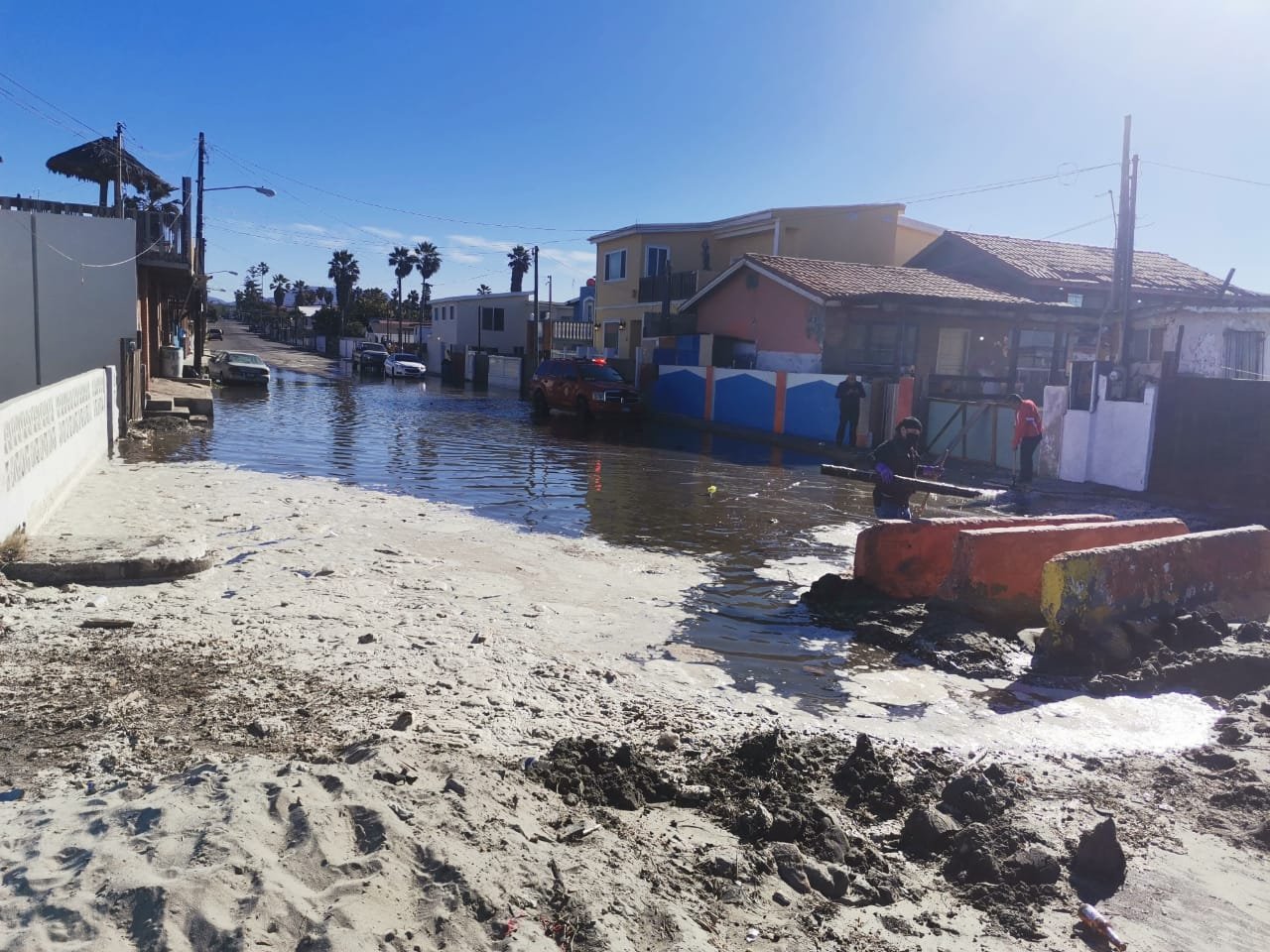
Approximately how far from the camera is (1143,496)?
15516 millimetres

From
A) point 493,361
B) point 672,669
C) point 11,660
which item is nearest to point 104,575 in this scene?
point 11,660

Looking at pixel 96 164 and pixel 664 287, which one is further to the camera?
pixel 664 287

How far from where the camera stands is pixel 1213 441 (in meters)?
15.0

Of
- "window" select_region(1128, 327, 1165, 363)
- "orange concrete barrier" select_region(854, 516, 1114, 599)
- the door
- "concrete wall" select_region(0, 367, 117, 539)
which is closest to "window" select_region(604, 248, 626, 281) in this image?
the door

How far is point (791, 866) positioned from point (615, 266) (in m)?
40.7

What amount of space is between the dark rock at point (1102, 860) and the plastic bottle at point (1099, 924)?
279 millimetres

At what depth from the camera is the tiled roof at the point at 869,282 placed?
90.5ft

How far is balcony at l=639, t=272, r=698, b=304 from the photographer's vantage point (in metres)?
38.2

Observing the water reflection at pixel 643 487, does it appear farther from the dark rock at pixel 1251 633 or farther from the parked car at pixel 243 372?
the parked car at pixel 243 372

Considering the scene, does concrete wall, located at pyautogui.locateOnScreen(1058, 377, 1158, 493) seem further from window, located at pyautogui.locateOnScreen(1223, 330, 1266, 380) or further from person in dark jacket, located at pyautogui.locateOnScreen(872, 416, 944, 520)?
person in dark jacket, located at pyautogui.locateOnScreen(872, 416, 944, 520)

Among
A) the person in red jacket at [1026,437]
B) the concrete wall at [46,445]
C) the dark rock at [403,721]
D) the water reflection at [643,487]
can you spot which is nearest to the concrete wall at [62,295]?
the water reflection at [643,487]

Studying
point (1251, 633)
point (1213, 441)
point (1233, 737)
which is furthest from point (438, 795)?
point (1213, 441)

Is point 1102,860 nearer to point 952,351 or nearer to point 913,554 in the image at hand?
point 913,554

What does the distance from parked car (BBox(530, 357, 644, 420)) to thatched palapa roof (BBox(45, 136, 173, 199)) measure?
1445cm
